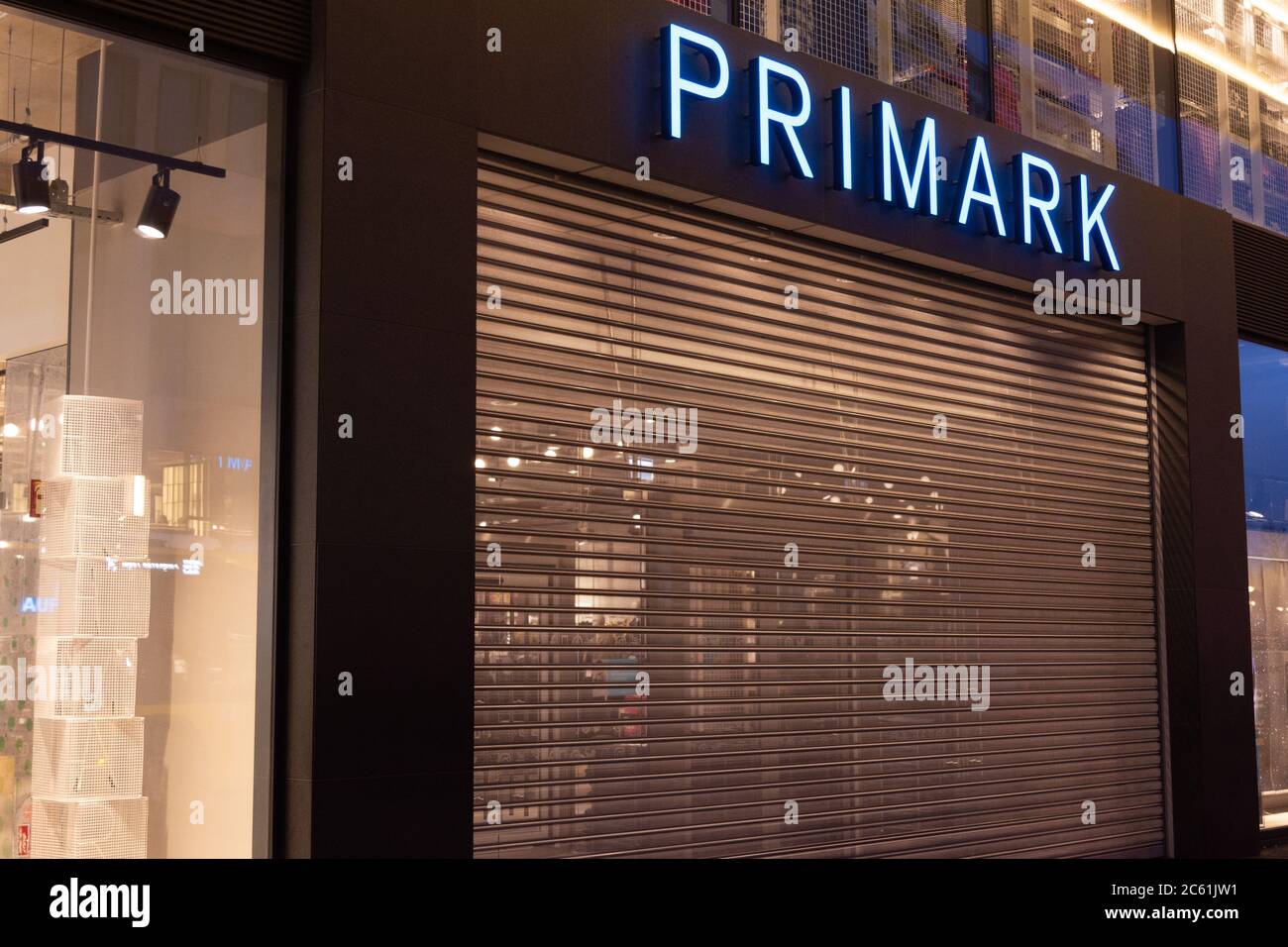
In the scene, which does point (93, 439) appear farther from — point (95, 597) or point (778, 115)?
point (778, 115)

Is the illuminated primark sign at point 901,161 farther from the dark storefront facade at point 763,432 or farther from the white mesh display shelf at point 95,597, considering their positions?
the white mesh display shelf at point 95,597

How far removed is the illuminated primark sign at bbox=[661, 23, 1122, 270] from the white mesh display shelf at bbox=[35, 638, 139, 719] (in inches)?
121

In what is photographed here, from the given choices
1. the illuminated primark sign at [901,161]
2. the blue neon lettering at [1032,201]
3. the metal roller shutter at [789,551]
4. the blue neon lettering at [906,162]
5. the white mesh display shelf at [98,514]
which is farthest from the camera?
the blue neon lettering at [1032,201]

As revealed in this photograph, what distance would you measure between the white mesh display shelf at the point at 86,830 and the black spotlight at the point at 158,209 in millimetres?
1972

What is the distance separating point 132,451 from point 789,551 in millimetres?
3114

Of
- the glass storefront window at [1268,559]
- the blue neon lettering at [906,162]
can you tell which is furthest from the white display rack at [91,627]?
the glass storefront window at [1268,559]

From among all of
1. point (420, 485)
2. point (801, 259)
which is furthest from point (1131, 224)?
point (420, 485)

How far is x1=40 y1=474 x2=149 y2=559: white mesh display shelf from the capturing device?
4.71 m

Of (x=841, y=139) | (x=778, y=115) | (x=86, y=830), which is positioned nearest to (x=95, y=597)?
(x=86, y=830)

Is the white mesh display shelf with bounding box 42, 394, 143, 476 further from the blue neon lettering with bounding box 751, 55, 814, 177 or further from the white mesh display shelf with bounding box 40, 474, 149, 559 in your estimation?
the blue neon lettering with bounding box 751, 55, 814, 177

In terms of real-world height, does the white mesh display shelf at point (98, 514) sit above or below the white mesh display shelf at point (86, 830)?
above

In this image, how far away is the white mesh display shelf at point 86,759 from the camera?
4566 millimetres

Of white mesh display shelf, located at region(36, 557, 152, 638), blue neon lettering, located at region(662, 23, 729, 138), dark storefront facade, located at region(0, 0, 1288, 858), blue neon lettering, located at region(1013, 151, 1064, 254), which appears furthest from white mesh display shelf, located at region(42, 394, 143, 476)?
blue neon lettering, located at region(1013, 151, 1064, 254)
